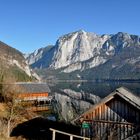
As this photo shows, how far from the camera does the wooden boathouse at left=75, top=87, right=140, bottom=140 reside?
1137 inches

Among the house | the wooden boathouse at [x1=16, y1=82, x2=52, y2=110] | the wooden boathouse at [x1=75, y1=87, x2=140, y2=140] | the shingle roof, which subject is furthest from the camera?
the shingle roof

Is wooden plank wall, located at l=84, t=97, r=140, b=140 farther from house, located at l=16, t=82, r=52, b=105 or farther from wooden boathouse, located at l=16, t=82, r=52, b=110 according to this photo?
house, located at l=16, t=82, r=52, b=105

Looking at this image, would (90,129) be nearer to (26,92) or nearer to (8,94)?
(8,94)

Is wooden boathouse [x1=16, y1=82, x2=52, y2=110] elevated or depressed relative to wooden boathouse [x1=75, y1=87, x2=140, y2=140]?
elevated

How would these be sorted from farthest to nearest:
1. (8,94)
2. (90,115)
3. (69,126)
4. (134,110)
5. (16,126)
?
(8,94) < (69,126) < (16,126) < (90,115) < (134,110)

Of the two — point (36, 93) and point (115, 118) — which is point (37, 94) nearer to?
point (36, 93)

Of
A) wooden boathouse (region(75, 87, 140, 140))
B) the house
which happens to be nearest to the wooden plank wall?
wooden boathouse (region(75, 87, 140, 140))

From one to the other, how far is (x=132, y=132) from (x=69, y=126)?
22.3 meters

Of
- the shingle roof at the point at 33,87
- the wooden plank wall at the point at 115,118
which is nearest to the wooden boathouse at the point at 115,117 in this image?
the wooden plank wall at the point at 115,118

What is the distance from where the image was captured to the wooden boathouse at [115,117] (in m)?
28.9

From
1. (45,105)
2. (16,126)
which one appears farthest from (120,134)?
(45,105)

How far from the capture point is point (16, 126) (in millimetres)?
46062

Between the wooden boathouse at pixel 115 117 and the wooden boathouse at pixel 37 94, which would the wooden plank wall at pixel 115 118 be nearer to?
the wooden boathouse at pixel 115 117

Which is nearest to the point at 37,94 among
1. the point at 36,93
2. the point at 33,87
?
the point at 36,93
